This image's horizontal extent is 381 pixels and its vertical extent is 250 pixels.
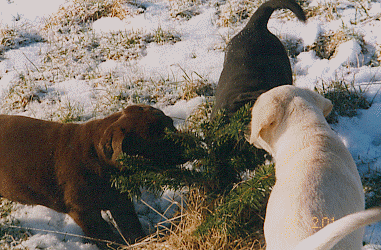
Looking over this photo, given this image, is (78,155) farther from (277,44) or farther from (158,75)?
(277,44)

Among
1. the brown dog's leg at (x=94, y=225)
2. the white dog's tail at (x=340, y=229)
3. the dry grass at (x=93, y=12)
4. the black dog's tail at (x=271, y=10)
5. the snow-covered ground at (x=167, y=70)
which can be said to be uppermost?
the black dog's tail at (x=271, y=10)

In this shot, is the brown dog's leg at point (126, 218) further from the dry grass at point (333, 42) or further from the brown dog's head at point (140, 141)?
the dry grass at point (333, 42)

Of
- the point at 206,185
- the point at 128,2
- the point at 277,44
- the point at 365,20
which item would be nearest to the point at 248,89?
the point at 277,44

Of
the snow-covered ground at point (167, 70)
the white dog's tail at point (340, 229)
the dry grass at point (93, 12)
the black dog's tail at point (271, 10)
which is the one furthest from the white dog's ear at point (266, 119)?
the dry grass at point (93, 12)

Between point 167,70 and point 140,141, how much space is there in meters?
1.94

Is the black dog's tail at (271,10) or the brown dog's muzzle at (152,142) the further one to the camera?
the black dog's tail at (271,10)

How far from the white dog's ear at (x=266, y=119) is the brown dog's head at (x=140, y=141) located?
718 mm

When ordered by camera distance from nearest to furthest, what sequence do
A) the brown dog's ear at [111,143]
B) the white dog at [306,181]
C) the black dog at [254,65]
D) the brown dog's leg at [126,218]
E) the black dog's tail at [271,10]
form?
1. the white dog at [306,181]
2. the brown dog's ear at [111,143]
3. the brown dog's leg at [126,218]
4. the black dog at [254,65]
5. the black dog's tail at [271,10]

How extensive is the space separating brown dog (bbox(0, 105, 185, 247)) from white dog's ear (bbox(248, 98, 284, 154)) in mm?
753

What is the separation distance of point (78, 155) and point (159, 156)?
0.69m

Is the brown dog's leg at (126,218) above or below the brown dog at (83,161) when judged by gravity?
below

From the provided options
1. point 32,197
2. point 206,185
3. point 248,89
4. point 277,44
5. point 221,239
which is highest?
point 277,44

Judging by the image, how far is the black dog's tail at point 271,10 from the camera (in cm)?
296

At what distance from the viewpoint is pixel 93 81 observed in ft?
13.8
